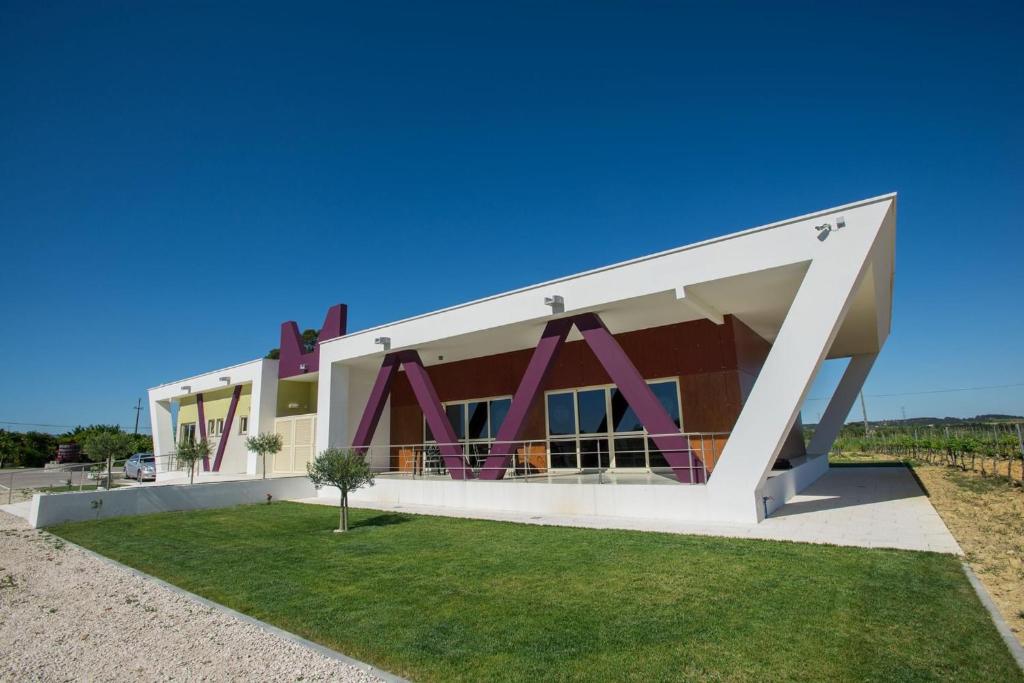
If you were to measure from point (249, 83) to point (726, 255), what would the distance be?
474 inches

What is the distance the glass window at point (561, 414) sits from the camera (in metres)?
14.6

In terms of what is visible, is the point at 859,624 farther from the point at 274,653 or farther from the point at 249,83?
the point at 249,83

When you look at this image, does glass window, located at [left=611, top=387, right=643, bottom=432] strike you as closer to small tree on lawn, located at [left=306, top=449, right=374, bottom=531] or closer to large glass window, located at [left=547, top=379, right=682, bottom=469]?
large glass window, located at [left=547, top=379, right=682, bottom=469]

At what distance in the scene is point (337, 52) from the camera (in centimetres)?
1300

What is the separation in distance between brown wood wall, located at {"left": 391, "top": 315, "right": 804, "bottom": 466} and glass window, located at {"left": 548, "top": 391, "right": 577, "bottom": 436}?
25 cm

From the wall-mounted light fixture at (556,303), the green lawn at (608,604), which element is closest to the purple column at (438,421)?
the wall-mounted light fixture at (556,303)

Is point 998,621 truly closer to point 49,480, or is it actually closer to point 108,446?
point 108,446

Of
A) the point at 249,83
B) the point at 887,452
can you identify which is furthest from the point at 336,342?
the point at 887,452

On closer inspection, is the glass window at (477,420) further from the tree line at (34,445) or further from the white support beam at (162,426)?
the tree line at (34,445)

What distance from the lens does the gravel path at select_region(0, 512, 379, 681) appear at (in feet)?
12.6

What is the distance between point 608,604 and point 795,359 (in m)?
5.54

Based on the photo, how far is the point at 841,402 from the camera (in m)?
18.4

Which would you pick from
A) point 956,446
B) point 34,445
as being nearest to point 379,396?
point 956,446

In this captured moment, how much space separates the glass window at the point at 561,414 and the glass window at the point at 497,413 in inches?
67.9
